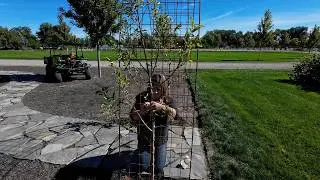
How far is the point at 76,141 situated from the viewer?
6848 millimetres

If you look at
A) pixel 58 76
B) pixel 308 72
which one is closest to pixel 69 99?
pixel 58 76

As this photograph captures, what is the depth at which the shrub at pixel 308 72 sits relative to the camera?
14.9 metres

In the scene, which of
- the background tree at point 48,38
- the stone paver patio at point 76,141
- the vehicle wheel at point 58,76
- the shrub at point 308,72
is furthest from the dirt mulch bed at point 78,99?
the shrub at point 308,72

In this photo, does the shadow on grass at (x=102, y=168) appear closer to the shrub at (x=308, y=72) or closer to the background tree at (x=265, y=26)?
the shrub at (x=308, y=72)

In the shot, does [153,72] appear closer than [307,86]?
Yes

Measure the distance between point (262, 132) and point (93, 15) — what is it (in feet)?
35.0

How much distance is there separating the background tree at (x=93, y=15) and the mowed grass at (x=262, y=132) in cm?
557

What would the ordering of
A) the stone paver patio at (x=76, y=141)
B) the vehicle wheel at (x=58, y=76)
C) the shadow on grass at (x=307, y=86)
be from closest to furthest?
the stone paver patio at (x=76, y=141)
the shadow on grass at (x=307, y=86)
the vehicle wheel at (x=58, y=76)

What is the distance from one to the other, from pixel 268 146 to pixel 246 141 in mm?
424

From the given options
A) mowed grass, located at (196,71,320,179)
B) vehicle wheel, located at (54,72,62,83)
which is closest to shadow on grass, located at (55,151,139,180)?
mowed grass, located at (196,71,320,179)

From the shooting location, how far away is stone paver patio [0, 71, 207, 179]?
5.83m

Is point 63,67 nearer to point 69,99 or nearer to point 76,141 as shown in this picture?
point 69,99

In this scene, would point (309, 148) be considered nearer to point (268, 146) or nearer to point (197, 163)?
point (268, 146)

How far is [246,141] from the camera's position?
22.3ft
